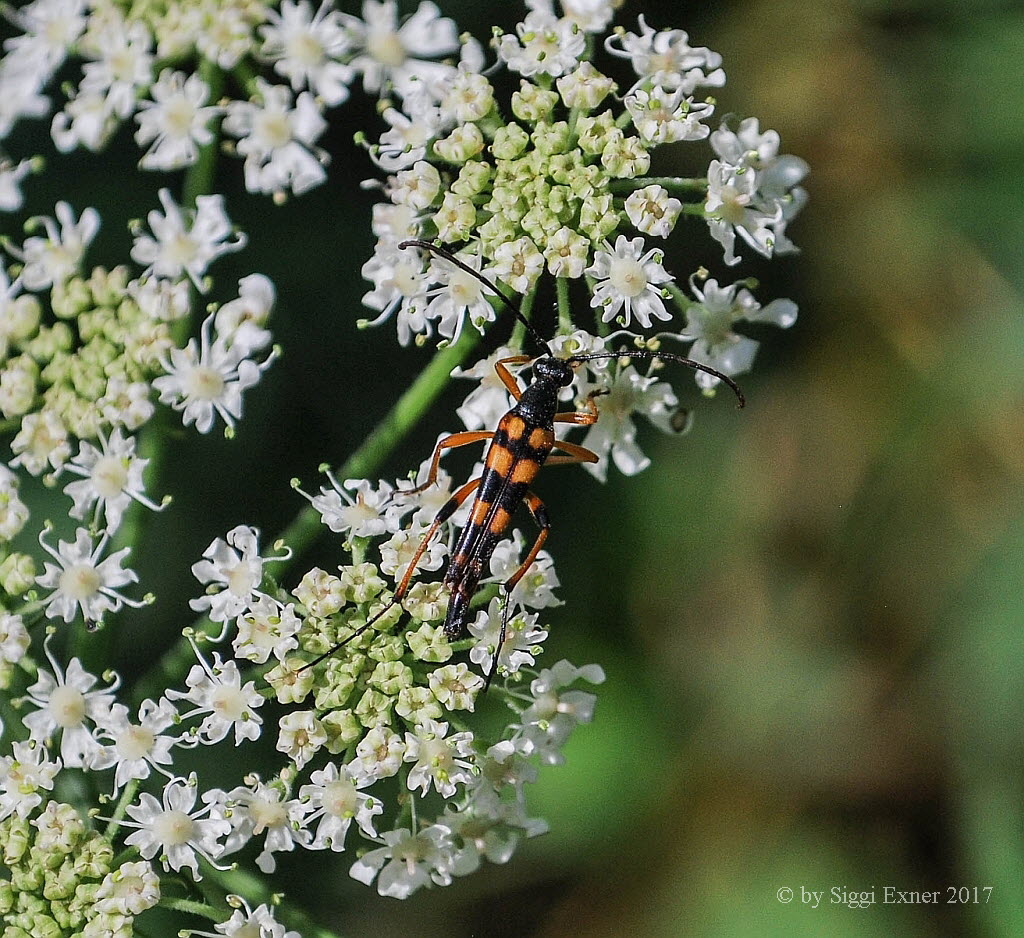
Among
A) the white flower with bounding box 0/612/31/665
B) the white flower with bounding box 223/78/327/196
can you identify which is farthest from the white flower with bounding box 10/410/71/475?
the white flower with bounding box 223/78/327/196

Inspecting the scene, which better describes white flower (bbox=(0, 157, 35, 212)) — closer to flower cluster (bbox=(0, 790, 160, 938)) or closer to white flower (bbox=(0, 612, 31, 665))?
white flower (bbox=(0, 612, 31, 665))

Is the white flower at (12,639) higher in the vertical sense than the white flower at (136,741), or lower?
higher

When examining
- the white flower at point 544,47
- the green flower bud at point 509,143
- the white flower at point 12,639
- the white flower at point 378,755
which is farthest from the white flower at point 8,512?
the white flower at point 544,47

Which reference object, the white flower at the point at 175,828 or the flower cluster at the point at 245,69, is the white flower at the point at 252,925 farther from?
the flower cluster at the point at 245,69

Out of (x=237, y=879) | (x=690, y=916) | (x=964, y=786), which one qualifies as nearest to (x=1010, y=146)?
(x=964, y=786)

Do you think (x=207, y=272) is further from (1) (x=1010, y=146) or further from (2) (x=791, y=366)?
(1) (x=1010, y=146)
